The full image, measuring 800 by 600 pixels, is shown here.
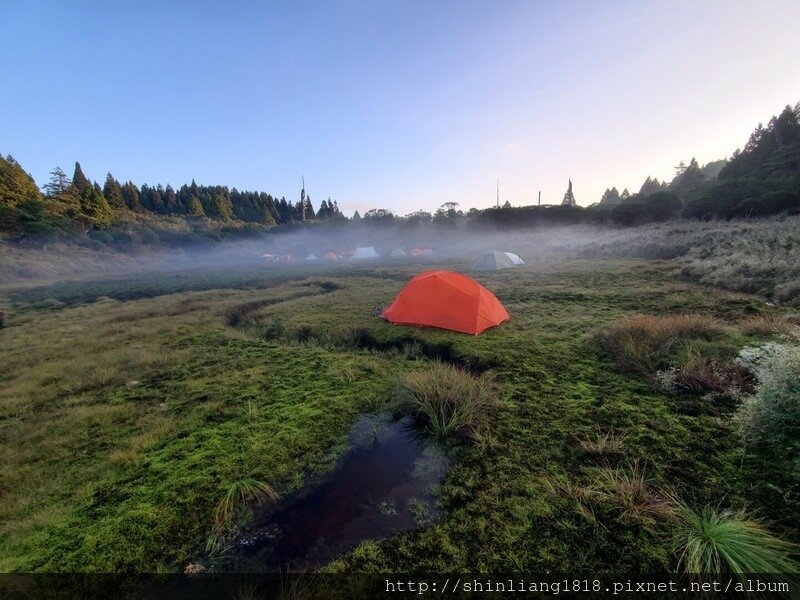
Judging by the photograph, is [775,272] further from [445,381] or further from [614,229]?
[614,229]

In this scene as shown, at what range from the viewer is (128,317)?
1202 centimetres

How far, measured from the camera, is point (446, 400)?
488 centimetres

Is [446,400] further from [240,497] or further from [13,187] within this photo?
[13,187]

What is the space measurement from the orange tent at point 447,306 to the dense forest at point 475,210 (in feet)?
98.9

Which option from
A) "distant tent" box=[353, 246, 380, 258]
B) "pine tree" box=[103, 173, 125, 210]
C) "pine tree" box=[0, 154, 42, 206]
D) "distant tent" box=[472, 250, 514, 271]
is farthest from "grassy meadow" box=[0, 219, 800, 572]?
"pine tree" box=[103, 173, 125, 210]

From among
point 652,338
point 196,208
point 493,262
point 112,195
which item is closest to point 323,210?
point 196,208

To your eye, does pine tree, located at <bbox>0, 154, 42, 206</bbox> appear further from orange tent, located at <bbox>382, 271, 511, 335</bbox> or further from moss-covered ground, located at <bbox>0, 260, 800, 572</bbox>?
orange tent, located at <bbox>382, 271, 511, 335</bbox>

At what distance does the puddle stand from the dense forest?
114ft

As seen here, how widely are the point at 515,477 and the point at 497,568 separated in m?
1.06

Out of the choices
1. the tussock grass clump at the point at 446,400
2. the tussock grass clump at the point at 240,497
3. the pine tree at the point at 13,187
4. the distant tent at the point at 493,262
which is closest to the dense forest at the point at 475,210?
the pine tree at the point at 13,187

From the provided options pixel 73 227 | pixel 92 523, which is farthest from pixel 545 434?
pixel 73 227

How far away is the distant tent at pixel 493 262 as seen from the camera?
21.4 metres

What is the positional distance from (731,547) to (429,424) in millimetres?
3189

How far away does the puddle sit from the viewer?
2850mm
